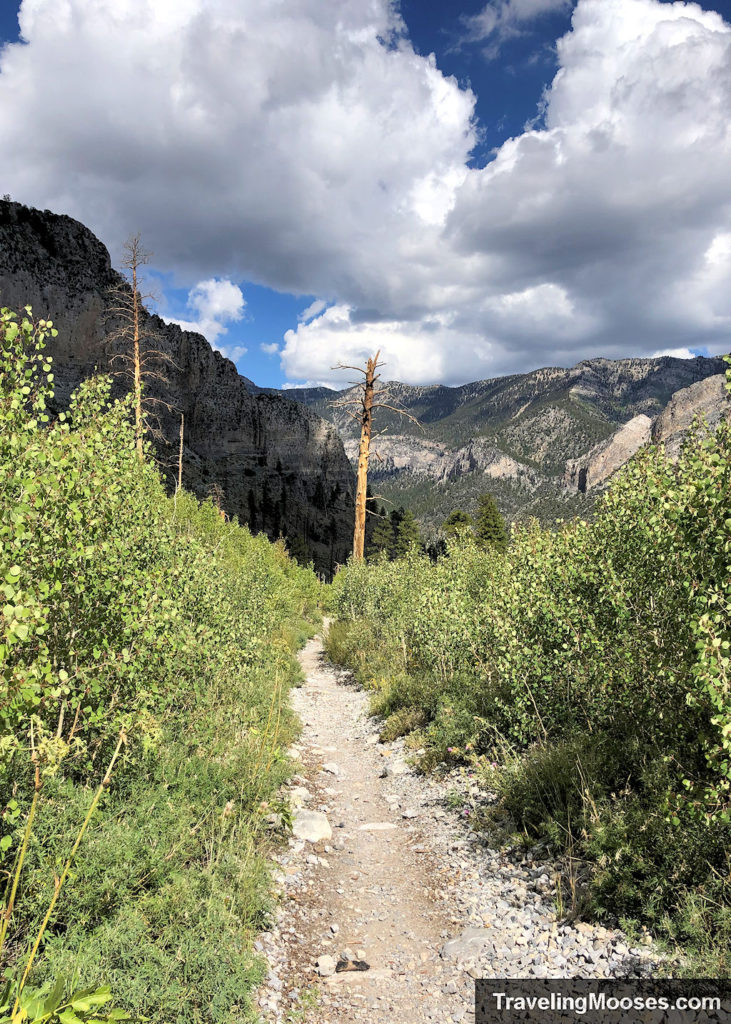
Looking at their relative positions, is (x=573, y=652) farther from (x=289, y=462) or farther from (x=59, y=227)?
(x=289, y=462)

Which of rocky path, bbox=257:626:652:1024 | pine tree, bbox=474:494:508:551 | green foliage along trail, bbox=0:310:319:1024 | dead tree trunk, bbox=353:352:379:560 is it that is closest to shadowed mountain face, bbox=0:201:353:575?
dead tree trunk, bbox=353:352:379:560

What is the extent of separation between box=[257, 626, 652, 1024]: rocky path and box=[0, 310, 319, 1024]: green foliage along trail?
0.57 meters

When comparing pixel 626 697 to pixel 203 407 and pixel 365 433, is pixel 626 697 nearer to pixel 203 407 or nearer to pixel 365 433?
pixel 365 433

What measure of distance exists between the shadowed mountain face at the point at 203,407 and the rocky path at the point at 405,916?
1649 inches

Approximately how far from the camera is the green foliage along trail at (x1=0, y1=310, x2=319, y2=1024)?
3.31 metres

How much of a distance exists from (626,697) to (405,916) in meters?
3.01

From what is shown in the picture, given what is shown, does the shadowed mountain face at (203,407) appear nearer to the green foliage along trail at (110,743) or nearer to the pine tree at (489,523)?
the pine tree at (489,523)

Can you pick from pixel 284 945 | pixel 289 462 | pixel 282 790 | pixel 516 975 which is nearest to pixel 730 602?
pixel 516 975

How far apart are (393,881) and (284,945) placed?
161 centimetres

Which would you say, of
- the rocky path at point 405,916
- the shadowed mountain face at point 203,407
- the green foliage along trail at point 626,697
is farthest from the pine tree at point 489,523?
the rocky path at point 405,916

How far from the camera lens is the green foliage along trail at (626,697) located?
3.84m

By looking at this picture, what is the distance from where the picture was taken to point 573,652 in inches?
237

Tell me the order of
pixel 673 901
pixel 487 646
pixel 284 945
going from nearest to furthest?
pixel 673 901, pixel 284 945, pixel 487 646

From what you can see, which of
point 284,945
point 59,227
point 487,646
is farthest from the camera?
point 59,227
